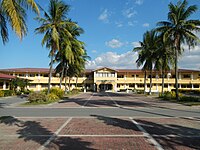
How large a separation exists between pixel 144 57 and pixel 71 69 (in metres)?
15.1

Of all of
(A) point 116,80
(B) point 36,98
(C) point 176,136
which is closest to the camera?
(C) point 176,136

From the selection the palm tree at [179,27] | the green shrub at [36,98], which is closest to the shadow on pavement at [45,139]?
the green shrub at [36,98]

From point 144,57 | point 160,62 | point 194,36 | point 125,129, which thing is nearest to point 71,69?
point 144,57

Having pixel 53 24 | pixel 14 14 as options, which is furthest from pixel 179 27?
pixel 14 14

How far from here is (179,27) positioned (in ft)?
84.0

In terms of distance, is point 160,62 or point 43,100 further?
point 160,62

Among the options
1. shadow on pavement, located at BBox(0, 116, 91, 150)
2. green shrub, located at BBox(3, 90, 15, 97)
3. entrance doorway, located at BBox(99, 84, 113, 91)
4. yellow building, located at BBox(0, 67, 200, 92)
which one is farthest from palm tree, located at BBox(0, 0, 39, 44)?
entrance doorway, located at BBox(99, 84, 113, 91)

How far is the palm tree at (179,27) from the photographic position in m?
24.7

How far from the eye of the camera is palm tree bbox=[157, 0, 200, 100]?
81.1 feet

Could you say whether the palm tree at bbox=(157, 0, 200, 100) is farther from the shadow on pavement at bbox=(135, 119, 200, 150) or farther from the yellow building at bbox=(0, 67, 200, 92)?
the yellow building at bbox=(0, 67, 200, 92)

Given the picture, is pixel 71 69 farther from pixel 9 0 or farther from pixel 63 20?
pixel 9 0

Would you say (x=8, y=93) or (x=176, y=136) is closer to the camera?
(x=176, y=136)

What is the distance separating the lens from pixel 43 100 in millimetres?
23375

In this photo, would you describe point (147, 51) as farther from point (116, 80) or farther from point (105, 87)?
point (105, 87)
